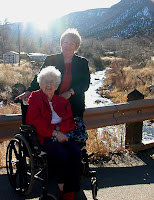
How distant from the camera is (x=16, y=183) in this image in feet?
10.5

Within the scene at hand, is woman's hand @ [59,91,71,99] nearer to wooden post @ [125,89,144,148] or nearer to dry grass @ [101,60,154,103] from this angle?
wooden post @ [125,89,144,148]

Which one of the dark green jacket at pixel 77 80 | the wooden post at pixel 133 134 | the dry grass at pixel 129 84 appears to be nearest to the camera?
the dark green jacket at pixel 77 80

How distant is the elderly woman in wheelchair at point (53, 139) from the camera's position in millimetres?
2666

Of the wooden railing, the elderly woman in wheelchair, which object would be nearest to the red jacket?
the elderly woman in wheelchair

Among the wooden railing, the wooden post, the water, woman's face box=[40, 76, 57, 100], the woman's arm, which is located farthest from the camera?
the water

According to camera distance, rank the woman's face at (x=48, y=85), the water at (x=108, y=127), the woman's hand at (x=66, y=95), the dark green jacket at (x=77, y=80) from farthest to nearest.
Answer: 1. the water at (x=108, y=127)
2. the dark green jacket at (x=77, y=80)
3. the woman's hand at (x=66, y=95)
4. the woman's face at (x=48, y=85)

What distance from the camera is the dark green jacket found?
326 centimetres

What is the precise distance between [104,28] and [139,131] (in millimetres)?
197740

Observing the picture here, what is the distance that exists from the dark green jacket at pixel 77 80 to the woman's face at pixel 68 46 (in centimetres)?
9

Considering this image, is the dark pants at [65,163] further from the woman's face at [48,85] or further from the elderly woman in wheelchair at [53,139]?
the woman's face at [48,85]

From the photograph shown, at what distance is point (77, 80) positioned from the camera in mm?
3350

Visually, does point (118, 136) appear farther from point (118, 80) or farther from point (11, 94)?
point (118, 80)

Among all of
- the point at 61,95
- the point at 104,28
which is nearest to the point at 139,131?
the point at 61,95

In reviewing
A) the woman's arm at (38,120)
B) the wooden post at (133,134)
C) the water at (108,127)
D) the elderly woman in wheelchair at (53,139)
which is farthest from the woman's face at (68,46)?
the wooden post at (133,134)
